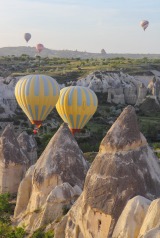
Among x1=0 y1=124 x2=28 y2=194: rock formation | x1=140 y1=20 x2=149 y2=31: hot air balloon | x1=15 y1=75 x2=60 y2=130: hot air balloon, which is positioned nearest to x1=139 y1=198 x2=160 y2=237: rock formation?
x1=0 y1=124 x2=28 y2=194: rock formation

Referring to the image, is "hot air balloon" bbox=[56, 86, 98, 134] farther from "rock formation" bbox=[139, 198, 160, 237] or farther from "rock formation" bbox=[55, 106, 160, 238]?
"rock formation" bbox=[139, 198, 160, 237]

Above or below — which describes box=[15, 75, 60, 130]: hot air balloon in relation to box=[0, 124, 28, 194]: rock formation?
above

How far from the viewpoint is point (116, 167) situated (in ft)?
33.7

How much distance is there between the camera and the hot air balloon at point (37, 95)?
28.4m

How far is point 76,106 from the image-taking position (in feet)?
92.7

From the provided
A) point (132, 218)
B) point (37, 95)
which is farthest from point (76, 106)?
point (132, 218)

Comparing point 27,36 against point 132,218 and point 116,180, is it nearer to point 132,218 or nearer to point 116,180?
point 116,180

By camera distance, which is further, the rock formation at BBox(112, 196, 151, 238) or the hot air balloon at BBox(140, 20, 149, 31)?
the hot air balloon at BBox(140, 20, 149, 31)

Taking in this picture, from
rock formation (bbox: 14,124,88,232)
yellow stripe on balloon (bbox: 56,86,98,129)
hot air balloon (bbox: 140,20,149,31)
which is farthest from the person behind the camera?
hot air balloon (bbox: 140,20,149,31)

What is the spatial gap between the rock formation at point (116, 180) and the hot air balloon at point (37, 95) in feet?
59.0

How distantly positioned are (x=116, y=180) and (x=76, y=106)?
18.2 meters

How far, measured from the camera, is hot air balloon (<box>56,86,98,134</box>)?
92.6 feet

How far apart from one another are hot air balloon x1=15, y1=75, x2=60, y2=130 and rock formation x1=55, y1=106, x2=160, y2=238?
18.0 metres

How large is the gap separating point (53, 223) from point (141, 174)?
3855 mm
